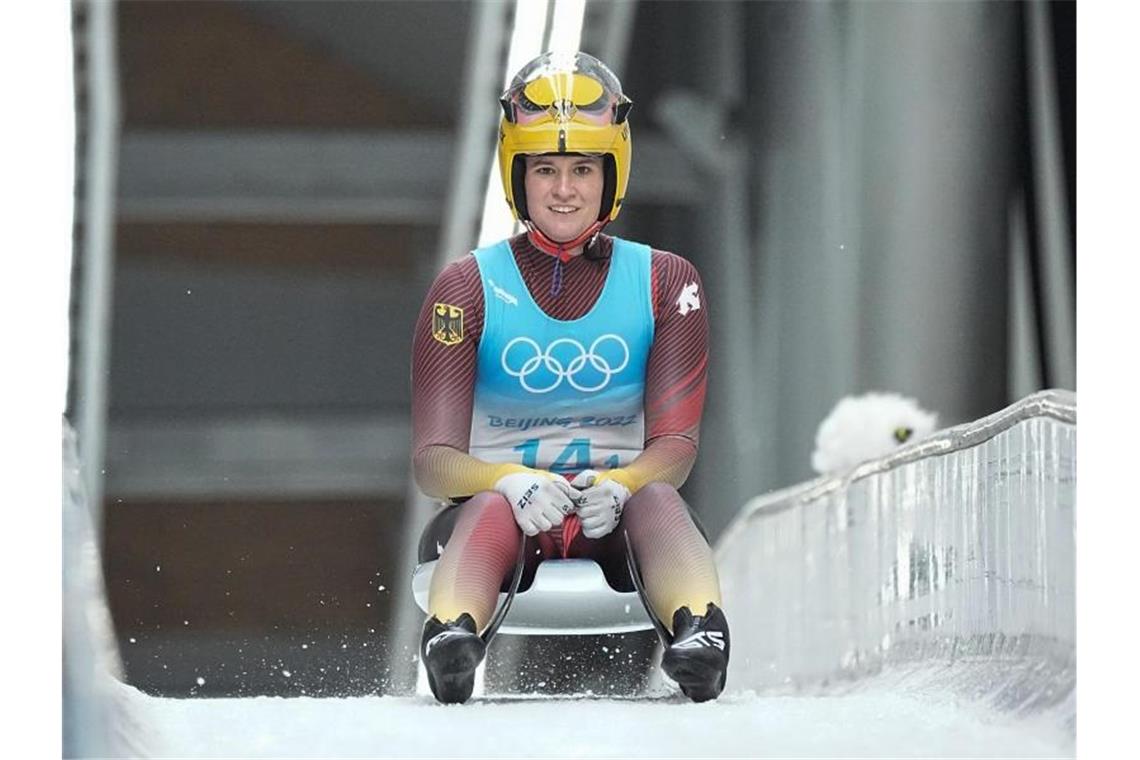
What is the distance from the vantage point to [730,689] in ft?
12.8

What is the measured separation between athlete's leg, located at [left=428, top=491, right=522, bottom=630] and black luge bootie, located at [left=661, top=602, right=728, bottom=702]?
33cm

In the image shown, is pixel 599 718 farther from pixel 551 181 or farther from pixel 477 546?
pixel 551 181

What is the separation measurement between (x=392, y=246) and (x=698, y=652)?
3.56 feet

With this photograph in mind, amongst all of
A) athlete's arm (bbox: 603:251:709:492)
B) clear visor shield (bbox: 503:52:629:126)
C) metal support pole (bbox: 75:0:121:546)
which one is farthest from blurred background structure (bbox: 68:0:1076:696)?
clear visor shield (bbox: 503:52:629:126)

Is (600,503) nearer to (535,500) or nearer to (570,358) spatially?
(535,500)

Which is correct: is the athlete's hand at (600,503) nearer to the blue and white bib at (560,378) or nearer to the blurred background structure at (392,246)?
the blue and white bib at (560,378)

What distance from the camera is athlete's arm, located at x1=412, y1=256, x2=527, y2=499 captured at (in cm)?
365

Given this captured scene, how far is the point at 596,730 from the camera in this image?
333 centimetres

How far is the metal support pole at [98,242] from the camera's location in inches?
149

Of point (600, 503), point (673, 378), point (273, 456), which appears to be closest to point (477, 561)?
point (600, 503)

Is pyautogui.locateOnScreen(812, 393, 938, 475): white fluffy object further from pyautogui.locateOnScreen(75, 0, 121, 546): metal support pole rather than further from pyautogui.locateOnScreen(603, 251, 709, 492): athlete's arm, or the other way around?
pyautogui.locateOnScreen(75, 0, 121, 546): metal support pole

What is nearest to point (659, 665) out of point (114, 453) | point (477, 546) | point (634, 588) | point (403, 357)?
point (634, 588)

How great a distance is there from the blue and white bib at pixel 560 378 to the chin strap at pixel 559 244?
0.07 meters

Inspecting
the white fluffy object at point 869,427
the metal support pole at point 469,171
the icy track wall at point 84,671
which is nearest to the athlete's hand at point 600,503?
the metal support pole at point 469,171
